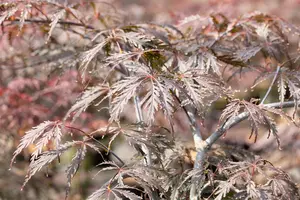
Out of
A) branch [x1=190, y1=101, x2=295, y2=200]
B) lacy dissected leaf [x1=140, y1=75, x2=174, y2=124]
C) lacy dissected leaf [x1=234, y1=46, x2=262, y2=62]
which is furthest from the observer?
lacy dissected leaf [x1=234, y1=46, x2=262, y2=62]

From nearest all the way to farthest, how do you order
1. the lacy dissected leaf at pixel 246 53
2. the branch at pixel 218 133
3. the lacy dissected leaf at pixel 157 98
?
the lacy dissected leaf at pixel 157 98
the branch at pixel 218 133
the lacy dissected leaf at pixel 246 53

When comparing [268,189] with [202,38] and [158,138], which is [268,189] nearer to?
[158,138]

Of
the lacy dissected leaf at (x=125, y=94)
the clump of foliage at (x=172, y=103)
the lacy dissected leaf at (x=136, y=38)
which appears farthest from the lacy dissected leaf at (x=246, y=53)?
the lacy dissected leaf at (x=125, y=94)

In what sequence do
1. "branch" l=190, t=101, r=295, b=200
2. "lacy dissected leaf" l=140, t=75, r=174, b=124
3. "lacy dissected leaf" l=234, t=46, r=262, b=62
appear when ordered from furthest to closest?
1. "lacy dissected leaf" l=234, t=46, r=262, b=62
2. "branch" l=190, t=101, r=295, b=200
3. "lacy dissected leaf" l=140, t=75, r=174, b=124

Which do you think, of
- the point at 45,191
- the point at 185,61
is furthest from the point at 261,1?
the point at 185,61

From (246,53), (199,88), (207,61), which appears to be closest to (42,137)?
(199,88)

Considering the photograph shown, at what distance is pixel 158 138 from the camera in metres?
1.44

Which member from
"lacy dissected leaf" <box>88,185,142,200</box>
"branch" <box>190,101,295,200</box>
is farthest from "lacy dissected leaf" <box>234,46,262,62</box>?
"lacy dissected leaf" <box>88,185,142,200</box>

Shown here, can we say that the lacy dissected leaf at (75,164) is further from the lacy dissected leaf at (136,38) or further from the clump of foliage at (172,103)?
the lacy dissected leaf at (136,38)

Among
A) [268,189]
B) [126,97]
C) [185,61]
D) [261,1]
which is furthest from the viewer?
[261,1]

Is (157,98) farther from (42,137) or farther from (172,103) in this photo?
(42,137)

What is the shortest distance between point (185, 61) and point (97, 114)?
5.93 feet

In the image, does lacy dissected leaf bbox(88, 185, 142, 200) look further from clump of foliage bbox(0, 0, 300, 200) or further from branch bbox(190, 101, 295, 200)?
branch bbox(190, 101, 295, 200)

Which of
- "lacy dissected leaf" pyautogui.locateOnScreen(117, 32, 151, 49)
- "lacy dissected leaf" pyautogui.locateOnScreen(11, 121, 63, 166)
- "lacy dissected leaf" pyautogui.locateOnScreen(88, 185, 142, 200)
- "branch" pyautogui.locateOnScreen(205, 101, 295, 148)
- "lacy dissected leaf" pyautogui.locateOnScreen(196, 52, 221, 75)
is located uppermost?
"lacy dissected leaf" pyautogui.locateOnScreen(117, 32, 151, 49)
